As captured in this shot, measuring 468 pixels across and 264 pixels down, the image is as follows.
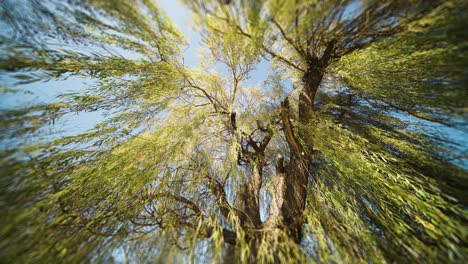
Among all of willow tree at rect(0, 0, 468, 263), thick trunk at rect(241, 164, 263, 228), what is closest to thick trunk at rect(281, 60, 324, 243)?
willow tree at rect(0, 0, 468, 263)

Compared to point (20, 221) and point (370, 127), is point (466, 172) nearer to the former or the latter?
point (370, 127)

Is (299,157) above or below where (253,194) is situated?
above

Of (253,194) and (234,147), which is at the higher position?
(234,147)

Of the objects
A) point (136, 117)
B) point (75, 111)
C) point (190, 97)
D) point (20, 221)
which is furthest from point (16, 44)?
point (190, 97)

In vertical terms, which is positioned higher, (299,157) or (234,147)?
(234,147)

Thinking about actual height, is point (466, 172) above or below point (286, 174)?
above

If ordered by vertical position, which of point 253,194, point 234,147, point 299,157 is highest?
point 234,147

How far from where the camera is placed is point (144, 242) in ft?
3.50

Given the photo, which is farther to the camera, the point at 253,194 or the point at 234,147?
the point at 253,194

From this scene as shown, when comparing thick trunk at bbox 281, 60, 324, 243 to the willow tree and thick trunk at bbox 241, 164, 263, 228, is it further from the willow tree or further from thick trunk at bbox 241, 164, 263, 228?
thick trunk at bbox 241, 164, 263, 228

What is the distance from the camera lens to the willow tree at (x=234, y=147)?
93cm

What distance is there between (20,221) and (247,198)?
154cm

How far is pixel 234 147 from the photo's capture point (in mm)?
1689

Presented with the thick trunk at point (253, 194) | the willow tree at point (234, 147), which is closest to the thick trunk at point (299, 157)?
the willow tree at point (234, 147)
